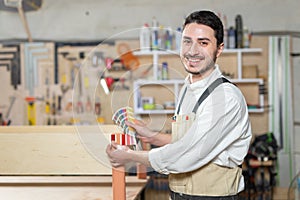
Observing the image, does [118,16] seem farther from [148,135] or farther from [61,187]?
[148,135]

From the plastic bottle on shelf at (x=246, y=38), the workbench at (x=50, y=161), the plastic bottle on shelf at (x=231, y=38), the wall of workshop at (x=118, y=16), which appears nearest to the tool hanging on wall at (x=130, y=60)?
the workbench at (x=50, y=161)

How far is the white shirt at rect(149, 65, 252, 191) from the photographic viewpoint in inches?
58.9

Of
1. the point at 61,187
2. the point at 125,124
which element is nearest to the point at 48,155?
the point at 61,187

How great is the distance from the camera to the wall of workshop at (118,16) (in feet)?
14.1

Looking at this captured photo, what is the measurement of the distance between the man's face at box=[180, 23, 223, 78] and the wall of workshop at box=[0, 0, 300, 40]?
9.51 ft

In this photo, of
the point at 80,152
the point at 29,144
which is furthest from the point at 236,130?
the point at 29,144

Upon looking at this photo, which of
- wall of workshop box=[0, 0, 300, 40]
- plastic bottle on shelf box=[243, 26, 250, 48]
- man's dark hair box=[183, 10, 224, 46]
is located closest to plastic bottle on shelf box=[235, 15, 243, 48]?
plastic bottle on shelf box=[243, 26, 250, 48]

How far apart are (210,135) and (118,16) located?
10.5 ft

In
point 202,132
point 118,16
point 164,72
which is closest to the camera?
point 202,132

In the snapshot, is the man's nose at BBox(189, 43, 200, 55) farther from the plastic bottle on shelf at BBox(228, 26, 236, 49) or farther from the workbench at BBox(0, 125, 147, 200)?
the plastic bottle on shelf at BBox(228, 26, 236, 49)

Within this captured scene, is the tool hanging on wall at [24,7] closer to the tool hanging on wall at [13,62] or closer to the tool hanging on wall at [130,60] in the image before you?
the tool hanging on wall at [13,62]

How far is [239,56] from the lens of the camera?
13.4 ft

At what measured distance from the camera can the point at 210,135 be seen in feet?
4.93

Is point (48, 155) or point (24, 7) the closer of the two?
point (48, 155)
